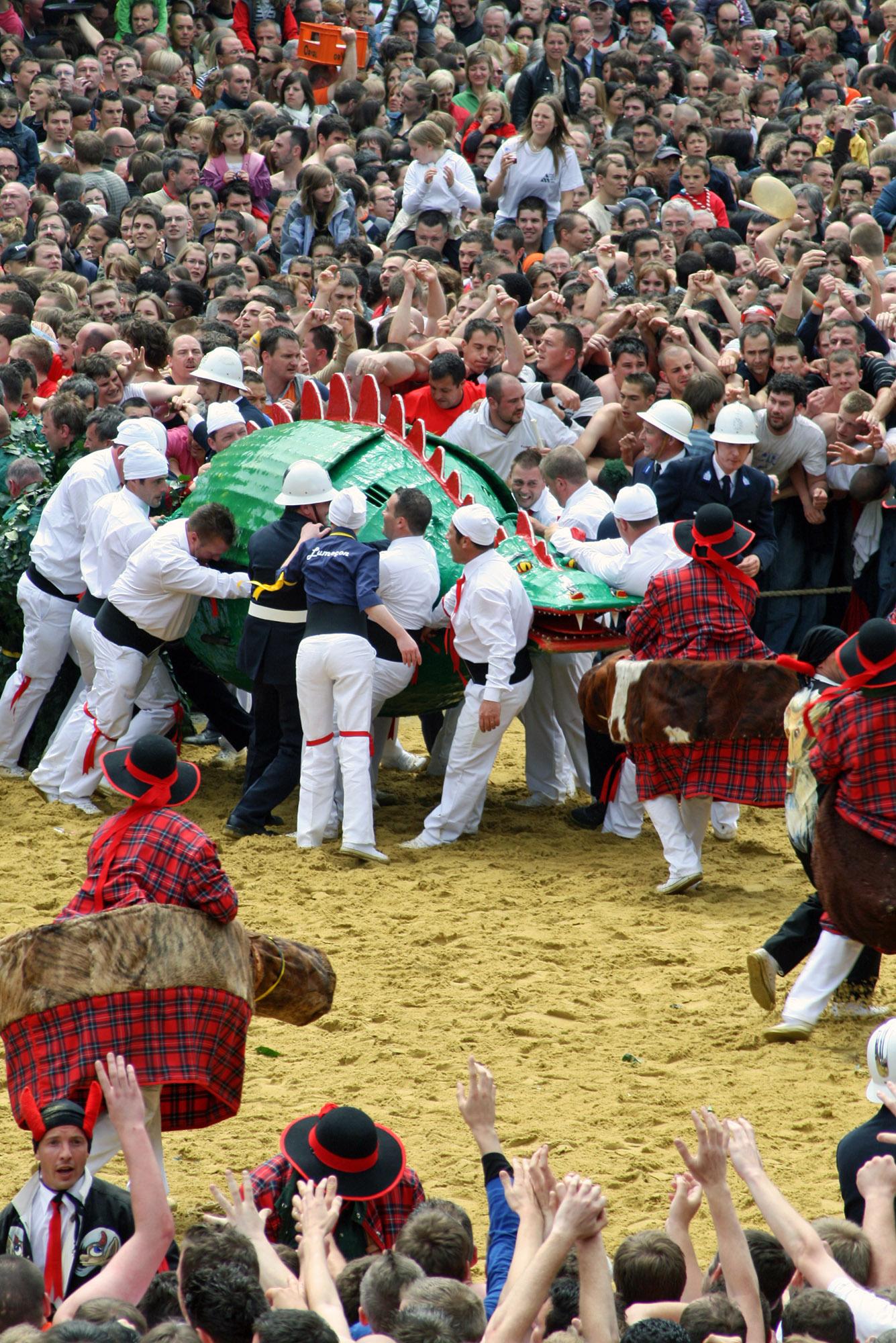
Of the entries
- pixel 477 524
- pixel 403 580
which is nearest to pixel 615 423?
pixel 477 524

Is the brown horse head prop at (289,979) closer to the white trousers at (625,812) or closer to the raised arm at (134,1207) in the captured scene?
the raised arm at (134,1207)

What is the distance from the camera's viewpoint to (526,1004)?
7473 mm

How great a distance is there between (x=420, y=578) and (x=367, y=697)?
70cm

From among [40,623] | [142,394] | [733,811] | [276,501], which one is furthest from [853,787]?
[142,394]

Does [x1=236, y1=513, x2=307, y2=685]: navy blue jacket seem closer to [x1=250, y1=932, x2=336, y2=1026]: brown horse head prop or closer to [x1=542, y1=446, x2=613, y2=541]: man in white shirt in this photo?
[x1=542, y1=446, x2=613, y2=541]: man in white shirt

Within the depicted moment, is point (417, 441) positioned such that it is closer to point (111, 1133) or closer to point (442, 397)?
point (442, 397)

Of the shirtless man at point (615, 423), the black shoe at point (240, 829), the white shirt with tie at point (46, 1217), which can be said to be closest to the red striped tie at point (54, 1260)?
the white shirt with tie at point (46, 1217)

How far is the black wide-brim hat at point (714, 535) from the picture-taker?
27.6 feet

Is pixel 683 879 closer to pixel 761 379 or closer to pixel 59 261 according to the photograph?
pixel 761 379

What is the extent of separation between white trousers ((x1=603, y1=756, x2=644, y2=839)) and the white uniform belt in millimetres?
1979

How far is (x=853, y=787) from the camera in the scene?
266 inches

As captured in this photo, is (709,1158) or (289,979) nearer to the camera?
(709,1158)

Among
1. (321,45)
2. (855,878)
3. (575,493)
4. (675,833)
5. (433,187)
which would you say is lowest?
(675,833)

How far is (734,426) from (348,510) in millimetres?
2248
